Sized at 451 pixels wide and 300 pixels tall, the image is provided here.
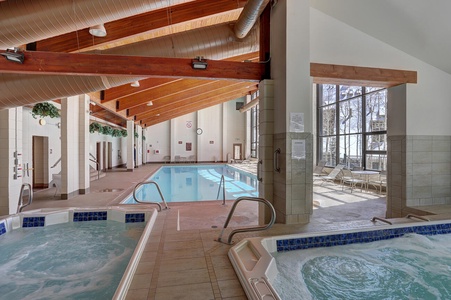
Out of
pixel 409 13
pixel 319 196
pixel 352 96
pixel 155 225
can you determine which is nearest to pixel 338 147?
pixel 352 96

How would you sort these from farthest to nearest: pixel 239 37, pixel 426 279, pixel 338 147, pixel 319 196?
pixel 338 147, pixel 319 196, pixel 239 37, pixel 426 279

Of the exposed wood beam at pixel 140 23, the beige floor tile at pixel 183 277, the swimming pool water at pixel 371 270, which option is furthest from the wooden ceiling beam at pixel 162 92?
the beige floor tile at pixel 183 277

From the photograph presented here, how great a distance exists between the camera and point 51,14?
8.73 feet

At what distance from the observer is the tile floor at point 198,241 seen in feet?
5.57

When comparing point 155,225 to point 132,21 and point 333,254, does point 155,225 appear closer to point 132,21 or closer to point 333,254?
point 333,254

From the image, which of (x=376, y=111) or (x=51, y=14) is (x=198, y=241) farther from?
(x=376, y=111)

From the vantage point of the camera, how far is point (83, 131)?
585 centimetres

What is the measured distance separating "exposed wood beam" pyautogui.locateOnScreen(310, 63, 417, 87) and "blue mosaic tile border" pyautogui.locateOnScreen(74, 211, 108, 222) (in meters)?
3.78

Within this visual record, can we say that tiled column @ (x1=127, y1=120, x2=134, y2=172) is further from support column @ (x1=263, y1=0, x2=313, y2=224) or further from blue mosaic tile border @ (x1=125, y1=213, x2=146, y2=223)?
support column @ (x1=263, y1=0, x2=313, y2=224)

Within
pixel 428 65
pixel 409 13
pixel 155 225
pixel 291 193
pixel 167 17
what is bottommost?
pixel 155 225

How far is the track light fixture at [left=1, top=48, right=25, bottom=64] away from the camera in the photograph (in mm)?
2912

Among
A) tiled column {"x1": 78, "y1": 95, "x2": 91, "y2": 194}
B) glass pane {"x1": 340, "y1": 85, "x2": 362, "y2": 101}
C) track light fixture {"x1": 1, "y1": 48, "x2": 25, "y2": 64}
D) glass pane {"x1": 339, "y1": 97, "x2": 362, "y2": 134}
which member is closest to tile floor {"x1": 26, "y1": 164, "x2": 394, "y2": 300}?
tiled column {"x1": 78, "y1": 95, "x2": 91, "y2": 194}

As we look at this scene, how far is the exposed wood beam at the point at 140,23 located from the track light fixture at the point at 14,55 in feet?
2.29

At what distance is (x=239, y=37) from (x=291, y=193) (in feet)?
8.71
